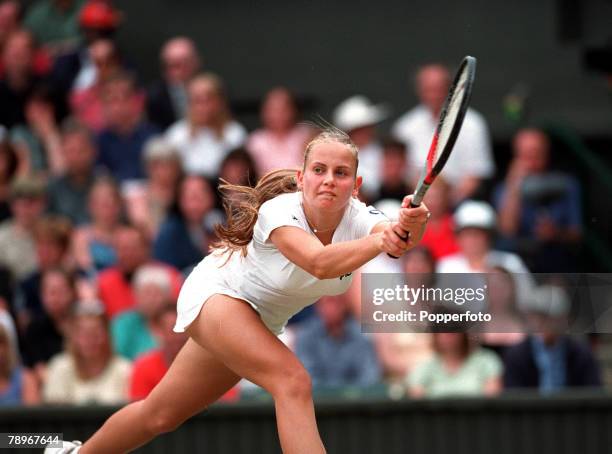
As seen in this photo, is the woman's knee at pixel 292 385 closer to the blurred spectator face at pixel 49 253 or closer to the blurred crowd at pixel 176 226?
the blurred crowd at pixel 176 226

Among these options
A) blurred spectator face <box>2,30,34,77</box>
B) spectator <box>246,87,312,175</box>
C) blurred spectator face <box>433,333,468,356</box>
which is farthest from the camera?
blurred spectator face <box>2,30,34,77</box>

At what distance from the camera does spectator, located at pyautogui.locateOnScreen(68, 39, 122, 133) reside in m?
10.4

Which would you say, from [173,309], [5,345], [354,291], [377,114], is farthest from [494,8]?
[5,345]

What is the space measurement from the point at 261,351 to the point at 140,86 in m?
6.34

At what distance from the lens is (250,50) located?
11.7m

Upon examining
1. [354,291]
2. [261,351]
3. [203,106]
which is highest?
[203,106]

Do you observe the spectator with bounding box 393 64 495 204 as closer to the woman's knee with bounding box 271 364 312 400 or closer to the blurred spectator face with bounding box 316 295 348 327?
the blurred spectator face with bounding box 316 295 348 327

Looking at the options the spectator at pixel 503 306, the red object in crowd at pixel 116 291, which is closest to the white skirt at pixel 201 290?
the spectator at pixel 503 306

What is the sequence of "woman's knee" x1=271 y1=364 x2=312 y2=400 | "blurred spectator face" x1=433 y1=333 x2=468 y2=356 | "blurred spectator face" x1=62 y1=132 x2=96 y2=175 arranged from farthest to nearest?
"blurred spectator face" x1=62 y1=132 x2=96 y2=175
"blurred spectator face" x1=433 y1=333 x2=468 y2=356
"woman's knee" x1=271 y1=364 x2=312 y2=400

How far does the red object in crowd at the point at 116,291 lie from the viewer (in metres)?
8.79

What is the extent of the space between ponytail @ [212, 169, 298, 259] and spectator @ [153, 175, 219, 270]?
3.36 m

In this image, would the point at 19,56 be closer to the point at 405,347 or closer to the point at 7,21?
the point at 7,21

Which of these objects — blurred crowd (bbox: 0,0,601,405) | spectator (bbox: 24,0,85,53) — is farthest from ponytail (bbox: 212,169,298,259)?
spectator (bbox: 24,0,85,53)

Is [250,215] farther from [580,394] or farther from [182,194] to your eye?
[182,194]
